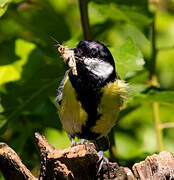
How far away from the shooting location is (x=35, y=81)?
8.81ft

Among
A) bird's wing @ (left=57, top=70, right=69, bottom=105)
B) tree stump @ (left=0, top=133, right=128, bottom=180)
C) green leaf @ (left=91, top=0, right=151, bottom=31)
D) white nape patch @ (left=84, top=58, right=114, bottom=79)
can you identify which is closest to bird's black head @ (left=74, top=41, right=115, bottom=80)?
white nape patch @ (left=84, top=58, right=114, bottom=79)

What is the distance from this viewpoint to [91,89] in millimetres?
2518

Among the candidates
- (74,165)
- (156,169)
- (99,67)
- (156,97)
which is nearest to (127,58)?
(99,67)

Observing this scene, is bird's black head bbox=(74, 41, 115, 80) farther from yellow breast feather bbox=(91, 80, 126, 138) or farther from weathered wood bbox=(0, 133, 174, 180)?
weathered wood bbox=(0, 133, 174, 180)

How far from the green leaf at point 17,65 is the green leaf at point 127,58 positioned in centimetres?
51

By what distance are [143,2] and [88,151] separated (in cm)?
111

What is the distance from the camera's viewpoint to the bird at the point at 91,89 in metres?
2.45

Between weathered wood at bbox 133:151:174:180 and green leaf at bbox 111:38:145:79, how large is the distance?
0.49m

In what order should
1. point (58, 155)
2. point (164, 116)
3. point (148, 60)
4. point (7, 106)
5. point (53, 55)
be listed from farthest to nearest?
point (164, 116)
point (148, 60)
point (53, 55)
point (7, 106)
point (58, 155)

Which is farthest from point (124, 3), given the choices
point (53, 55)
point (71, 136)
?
point (71, 136)

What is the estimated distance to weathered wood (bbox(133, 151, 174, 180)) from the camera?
2.15 meters

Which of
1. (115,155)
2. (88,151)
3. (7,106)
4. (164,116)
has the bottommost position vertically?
(164,116)

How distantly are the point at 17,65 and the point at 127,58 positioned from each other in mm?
636

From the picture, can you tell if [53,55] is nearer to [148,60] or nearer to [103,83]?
[103,83]
